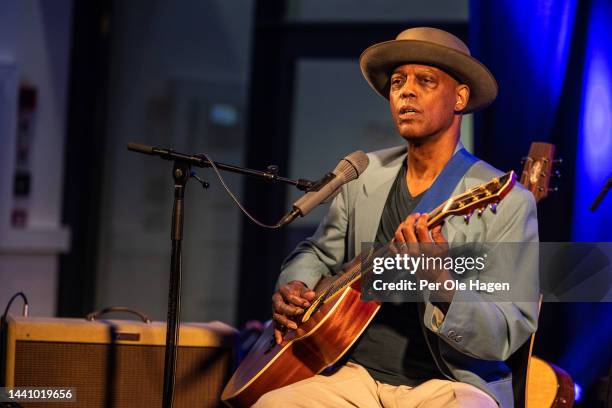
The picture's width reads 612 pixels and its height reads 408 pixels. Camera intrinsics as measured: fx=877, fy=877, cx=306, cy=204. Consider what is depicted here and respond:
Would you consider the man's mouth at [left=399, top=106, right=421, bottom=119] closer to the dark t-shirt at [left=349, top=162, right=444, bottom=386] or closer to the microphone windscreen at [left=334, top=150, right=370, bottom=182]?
the microphone windscreen at [left=334, top=150, right=370, bottom=182]

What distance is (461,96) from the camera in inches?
137

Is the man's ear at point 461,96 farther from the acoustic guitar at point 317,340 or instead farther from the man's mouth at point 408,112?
the acoustic guitar at point 317,340

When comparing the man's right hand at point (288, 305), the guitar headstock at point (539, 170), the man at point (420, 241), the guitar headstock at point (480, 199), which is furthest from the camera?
the guitar headstock at point (539, 170)

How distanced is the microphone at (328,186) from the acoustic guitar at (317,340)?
0.39 meters

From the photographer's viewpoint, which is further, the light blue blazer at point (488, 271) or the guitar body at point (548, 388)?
the guitar body at point (548, 388)

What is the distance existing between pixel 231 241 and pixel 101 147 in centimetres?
124

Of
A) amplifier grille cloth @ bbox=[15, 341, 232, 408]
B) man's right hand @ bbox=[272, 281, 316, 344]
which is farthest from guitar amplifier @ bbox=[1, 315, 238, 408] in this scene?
man's right hand @ bbox=[272, 281, 316, 344]

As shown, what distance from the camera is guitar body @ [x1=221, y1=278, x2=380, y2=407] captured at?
3.14 m

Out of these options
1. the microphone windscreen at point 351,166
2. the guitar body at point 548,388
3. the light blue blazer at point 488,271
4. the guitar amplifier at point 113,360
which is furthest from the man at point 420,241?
the guitar amplifier at point 113,360

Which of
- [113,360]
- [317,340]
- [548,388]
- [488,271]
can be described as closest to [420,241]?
[488,271]

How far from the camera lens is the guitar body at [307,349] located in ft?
10.3

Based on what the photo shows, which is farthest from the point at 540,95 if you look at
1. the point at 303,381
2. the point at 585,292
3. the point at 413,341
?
the point at 303,381

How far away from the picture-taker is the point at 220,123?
6559mm

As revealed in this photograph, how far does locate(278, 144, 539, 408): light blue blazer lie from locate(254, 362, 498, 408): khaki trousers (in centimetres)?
7
